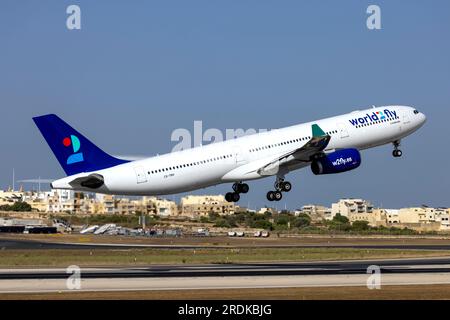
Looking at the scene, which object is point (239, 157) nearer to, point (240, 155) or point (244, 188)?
point (240, 155)

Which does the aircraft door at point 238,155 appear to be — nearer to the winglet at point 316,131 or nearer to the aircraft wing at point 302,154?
the aircraft wing at point 302,154

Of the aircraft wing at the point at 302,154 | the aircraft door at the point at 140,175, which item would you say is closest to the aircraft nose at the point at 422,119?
the aircraft wing at the point at 302,154

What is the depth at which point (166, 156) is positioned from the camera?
7588 cm

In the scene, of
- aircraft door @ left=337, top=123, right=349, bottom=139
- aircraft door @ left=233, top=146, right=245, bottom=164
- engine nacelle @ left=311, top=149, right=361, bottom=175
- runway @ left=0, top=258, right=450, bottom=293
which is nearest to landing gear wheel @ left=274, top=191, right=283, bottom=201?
engine nacelle @ left=311, top=149, right=361, bottom=175

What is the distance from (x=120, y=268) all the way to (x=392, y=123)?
3025cm

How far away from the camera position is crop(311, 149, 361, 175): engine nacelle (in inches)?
3236

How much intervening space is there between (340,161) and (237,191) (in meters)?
9.31

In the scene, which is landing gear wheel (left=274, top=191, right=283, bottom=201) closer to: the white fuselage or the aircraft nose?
the white fuselage

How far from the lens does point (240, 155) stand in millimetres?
80250

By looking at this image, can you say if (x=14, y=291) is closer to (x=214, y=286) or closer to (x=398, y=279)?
(x=214, y=286)

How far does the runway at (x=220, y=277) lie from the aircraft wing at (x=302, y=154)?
10.4m
